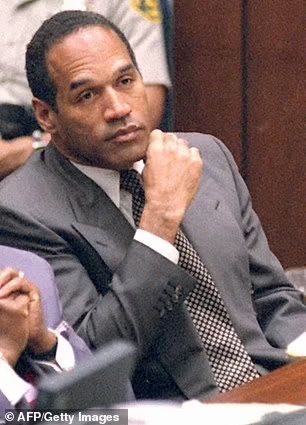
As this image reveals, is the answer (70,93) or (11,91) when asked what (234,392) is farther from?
(11,91)

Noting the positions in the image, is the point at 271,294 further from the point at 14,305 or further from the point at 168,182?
the point at 14,305

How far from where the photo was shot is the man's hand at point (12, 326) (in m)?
1.65

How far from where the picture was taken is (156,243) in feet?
6.72

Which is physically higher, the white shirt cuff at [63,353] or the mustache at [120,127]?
the mustache at [120,127]

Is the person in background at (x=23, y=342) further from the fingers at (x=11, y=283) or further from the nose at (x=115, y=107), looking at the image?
the nose at (x=115, y=107)

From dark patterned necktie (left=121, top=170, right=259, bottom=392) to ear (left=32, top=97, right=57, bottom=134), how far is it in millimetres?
226

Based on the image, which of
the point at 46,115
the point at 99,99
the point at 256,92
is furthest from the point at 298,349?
the point at 256,92

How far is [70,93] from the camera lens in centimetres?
219

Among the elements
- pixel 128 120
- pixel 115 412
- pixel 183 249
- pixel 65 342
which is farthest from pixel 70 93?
pixel 115 412

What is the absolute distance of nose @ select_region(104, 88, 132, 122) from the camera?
214 cm

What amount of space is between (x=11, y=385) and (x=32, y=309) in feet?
0.62

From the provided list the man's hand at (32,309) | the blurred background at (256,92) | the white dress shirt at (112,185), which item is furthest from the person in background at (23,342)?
the blurred background at (256,92)

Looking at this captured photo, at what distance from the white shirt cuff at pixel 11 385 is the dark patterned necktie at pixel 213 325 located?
0.63 meters

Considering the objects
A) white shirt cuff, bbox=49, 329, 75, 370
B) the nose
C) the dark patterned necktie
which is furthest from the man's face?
white shirt cuff, bbox=49, 329, 75, 370
